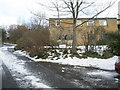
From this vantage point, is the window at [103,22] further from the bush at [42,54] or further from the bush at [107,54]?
the bush at [107,54]

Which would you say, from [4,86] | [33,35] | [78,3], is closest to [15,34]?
[33,35]

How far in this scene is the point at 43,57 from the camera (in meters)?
18.6

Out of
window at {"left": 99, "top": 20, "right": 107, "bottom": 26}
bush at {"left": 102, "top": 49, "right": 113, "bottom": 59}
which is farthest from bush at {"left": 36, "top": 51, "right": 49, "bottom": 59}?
window at {"left": 99, "top": 20, "right": 107, "bottom": 26}

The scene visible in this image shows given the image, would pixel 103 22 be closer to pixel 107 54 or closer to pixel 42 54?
pixel 42 54

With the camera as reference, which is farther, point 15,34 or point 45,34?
point 15,34

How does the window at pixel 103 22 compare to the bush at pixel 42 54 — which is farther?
the window at pixel 103 22

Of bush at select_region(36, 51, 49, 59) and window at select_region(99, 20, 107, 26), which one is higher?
window at select_region(99, 20, 107, 26)

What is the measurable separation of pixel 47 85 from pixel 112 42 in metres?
7.98

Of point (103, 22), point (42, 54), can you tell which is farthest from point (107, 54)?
point (103, 22)

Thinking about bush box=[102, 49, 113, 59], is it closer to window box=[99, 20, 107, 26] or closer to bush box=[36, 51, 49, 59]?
bush box=[36, 51, 49, 59]

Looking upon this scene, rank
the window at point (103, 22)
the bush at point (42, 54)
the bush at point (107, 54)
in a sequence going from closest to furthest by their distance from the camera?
the bush at point (107, 54) → the bush at point (42, 54) → the window at point (103, 22)

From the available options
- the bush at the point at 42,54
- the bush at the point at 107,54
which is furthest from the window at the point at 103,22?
the bush at the point at 107,54

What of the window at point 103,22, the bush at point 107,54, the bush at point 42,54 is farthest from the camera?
the window at point 103,22

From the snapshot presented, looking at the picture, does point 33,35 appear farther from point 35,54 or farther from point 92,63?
point 92,63
